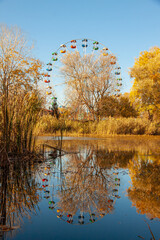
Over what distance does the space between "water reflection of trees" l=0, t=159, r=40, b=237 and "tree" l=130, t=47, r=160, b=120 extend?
21.2 m

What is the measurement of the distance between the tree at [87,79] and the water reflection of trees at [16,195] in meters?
20.4

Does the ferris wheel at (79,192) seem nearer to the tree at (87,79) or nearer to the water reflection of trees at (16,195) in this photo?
the water reflection of trees at (16,195)

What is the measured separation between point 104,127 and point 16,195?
14135mm

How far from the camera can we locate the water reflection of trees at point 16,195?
2068mm

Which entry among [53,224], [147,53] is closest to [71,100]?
[147,53]

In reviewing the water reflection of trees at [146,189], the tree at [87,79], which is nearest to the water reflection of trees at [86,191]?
the water reflection of trees at [146,189]

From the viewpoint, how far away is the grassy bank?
16.5 metres

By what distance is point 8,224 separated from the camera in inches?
76.8

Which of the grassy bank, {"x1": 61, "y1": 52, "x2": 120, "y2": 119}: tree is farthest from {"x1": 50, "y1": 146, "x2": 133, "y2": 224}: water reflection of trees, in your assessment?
{"x1": 61, "y1": 52, "x2": 120, "y2": 119}: tree

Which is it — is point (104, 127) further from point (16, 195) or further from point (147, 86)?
point (16, 195)

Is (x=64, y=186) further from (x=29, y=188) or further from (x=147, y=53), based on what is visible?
(x=147, y=53)

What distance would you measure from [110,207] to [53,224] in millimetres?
656

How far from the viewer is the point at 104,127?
54.6 ft

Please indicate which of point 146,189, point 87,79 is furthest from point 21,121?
point 87,79
